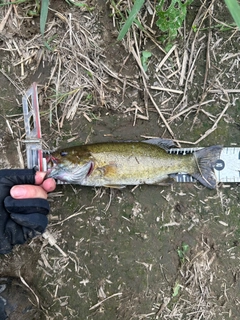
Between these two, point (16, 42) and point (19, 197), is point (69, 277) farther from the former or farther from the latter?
point (16, 42)

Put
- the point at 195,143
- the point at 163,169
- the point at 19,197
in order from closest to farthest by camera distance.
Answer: the point at 19,197 < the point at 163,169 < the point at 195,143

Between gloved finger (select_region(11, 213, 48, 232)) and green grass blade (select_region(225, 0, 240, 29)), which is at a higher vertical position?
green grass blade (select_region(225, 0, 240, 29))

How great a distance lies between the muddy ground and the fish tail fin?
6.4 inches

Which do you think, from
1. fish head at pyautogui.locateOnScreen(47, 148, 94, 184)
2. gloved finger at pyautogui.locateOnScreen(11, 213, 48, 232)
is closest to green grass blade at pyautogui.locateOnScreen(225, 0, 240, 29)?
fish head at pyautogui.locateOnScreen(47, 148, 94, 184)

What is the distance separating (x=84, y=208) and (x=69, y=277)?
0.84 metres

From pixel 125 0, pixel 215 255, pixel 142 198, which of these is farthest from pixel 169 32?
pixel 215 255

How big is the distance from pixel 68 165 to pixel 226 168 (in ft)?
5.99

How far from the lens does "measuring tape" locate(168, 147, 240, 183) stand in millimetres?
4078

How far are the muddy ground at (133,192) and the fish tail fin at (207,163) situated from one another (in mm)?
162

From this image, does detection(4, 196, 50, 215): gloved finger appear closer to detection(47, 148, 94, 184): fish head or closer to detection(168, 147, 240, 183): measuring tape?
detection(47, 148, 94, 184): fish head

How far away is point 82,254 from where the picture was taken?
13.6 ft

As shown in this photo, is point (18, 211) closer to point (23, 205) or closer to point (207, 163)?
point (23, 205)

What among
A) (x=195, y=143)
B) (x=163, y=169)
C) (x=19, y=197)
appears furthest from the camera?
(x=195, y=143)

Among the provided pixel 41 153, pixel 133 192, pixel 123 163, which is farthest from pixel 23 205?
pixel 133 192
